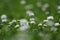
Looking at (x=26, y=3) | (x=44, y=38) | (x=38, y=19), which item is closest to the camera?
(x=44, y=38)

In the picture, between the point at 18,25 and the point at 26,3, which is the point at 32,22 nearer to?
the point at 18,25

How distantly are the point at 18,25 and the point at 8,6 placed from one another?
2.71 ft

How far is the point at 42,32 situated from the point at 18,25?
29 cm

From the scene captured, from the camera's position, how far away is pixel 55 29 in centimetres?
416

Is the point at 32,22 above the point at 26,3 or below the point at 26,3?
below

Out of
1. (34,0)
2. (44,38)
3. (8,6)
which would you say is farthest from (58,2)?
(44,38)

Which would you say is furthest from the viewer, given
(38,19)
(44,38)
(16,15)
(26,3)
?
(26,3)

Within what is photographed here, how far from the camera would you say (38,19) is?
4348 millimetres

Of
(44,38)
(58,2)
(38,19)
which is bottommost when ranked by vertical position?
(44,38)

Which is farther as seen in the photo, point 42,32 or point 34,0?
point 34,0

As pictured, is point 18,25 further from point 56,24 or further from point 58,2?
point 58,2

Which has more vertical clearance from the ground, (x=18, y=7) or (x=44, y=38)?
(x=18, y=7)

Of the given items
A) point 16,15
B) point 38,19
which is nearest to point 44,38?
point 38,19

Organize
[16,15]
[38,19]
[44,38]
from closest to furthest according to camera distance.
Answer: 1. [44,38]
2. [38,19]
3. [16,15]
